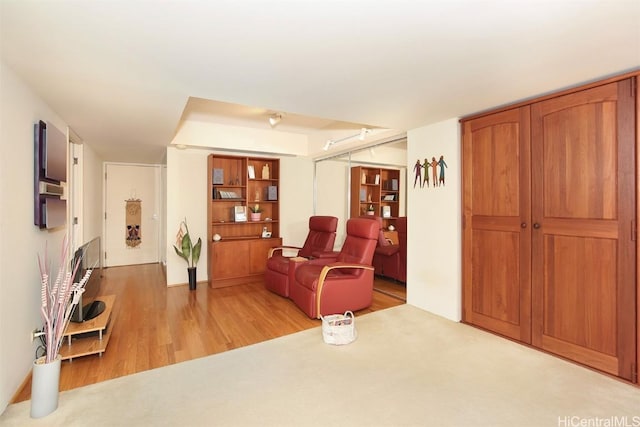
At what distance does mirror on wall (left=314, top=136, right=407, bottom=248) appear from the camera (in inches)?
179

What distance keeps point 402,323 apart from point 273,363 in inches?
57.2

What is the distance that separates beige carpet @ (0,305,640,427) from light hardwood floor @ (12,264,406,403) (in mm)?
211

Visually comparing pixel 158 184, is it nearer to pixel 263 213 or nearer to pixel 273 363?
pixel 263 213

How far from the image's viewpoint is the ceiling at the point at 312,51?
142cm

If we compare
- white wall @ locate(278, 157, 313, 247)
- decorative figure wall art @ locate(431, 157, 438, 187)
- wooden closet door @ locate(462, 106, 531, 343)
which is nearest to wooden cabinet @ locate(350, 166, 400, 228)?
white wall @ locate(278, 157, 313, 247)

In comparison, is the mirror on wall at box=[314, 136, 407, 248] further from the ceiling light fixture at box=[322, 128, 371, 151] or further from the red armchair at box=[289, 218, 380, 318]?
the red armchair at box=[289, 218, 380, 318]

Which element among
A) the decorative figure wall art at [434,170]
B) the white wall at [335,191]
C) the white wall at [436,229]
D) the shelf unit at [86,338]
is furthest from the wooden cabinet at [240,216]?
the decorative figure wall art at [434,170]

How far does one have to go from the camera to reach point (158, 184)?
6.25 m

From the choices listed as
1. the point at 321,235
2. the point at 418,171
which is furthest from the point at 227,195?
the point at 418,171

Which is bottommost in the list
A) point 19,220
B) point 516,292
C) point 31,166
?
point 516,292

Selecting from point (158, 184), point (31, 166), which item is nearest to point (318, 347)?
point (31, 166)

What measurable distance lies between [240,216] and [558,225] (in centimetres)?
412

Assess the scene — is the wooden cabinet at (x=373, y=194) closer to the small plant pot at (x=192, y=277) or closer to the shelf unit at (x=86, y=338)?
the small plant pot at (x=192, y=277)

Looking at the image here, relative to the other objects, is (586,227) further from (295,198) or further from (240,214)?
(240,214)
